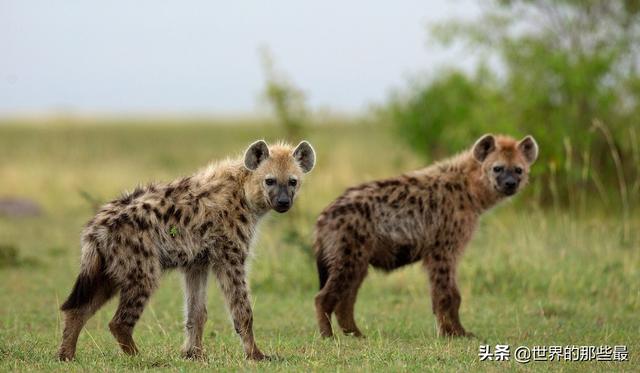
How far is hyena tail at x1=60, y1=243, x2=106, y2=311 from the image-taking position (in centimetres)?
522

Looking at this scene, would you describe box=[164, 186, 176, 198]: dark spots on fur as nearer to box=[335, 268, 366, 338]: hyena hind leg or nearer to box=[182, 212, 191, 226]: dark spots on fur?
box=[182, 212, 191, 226]: dark spots on fur

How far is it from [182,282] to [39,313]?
2323mm

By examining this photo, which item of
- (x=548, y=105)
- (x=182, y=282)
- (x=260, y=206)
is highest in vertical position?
(x=548, y=105)

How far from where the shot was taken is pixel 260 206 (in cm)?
582

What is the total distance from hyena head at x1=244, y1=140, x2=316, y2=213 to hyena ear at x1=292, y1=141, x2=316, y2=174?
4.0 inches

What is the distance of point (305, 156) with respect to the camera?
620 cm

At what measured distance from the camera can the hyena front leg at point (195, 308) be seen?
571 cm

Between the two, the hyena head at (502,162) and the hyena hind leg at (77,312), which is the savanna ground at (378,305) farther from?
the hyena head at (502,162)

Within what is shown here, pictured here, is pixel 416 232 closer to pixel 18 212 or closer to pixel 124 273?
pixel 124 273

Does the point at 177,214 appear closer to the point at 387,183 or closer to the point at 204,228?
the point at 204,228

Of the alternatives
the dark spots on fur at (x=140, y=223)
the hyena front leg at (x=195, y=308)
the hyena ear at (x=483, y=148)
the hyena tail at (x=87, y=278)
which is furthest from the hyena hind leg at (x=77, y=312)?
the hyena ear at (x=483, y=148)

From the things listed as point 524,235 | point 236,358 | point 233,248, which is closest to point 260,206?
point 233,248

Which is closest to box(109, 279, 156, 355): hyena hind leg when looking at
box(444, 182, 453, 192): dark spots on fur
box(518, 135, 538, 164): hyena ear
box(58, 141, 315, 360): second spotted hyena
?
box(58, 141, 315, 360): second spotted hyena

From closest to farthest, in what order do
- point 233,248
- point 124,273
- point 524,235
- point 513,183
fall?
point 124,273
point 233,248
point 513,183
point 524,235
